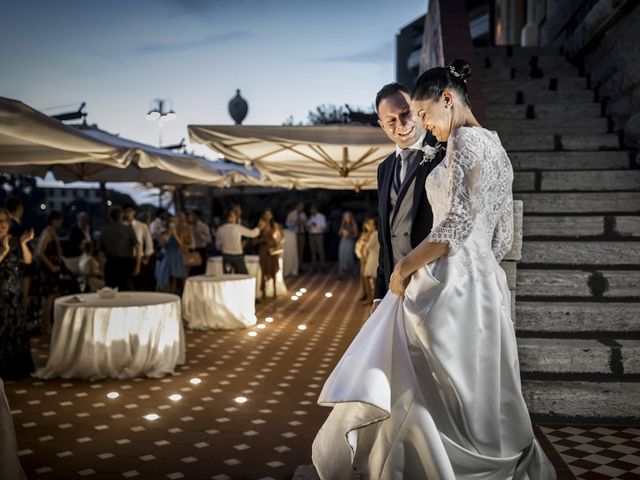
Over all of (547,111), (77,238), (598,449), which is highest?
(547,111)

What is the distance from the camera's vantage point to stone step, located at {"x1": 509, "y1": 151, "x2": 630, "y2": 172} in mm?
6332

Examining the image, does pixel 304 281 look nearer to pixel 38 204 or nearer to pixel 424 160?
pixel 424 160

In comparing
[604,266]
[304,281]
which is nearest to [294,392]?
[604,266]

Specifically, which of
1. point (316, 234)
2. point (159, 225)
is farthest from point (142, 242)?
point (316, 234)

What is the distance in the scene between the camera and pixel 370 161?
8.59 m

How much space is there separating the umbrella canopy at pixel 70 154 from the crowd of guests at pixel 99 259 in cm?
65

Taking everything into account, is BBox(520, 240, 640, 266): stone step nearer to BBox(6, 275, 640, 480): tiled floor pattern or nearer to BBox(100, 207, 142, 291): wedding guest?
BBox(6, 275, 640, 480): tiled floor pattern

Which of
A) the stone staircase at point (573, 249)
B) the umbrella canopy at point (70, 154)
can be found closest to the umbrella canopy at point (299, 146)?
the umbrella canopy at point (70, 154)

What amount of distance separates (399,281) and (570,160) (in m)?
4.52

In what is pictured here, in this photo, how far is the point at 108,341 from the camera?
6070 mm

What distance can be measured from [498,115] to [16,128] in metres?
5.12

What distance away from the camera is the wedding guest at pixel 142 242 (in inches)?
386

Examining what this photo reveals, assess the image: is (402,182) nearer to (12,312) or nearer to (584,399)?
(584,399)

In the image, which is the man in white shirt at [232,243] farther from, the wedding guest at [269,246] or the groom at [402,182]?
the groom at [402,182]
